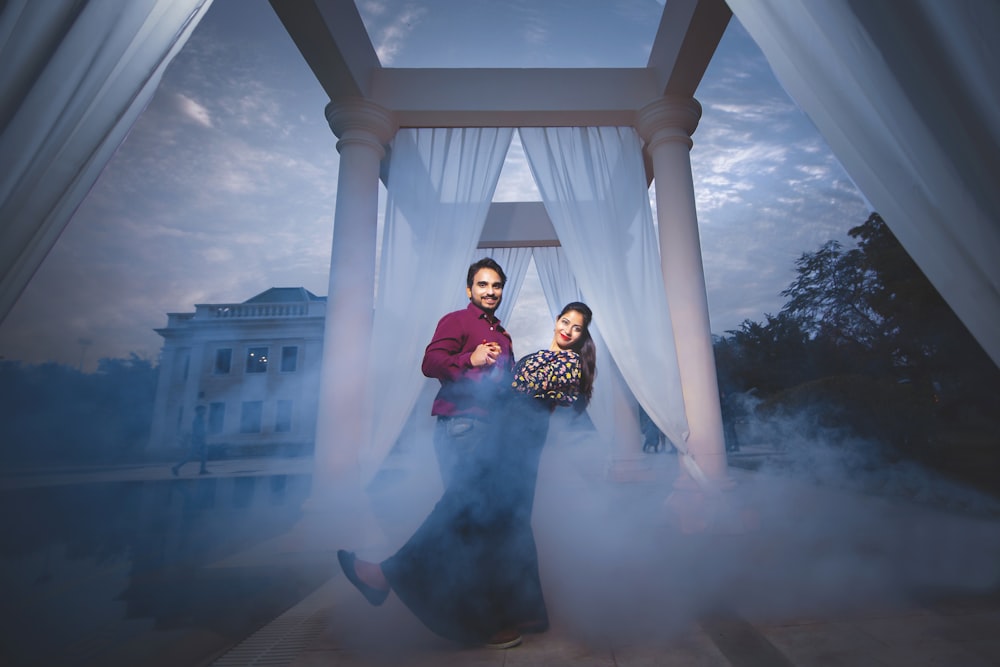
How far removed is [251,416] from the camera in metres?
8.01

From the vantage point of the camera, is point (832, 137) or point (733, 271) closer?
point (832, 137)

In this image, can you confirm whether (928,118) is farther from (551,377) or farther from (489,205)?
(489,205)

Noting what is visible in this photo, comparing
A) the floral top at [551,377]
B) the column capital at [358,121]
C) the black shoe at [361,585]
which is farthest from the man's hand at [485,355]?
the column capital at [358,121]

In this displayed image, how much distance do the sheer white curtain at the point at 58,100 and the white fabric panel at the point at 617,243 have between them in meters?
2.51

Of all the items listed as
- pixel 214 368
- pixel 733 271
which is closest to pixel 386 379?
pixel 214 368

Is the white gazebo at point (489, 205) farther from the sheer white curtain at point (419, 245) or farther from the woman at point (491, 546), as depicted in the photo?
the woman at point (491, 546)

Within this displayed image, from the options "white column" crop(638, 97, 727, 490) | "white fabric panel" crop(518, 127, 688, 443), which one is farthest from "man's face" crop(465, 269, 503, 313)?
"white column" crop(638, 97, 727, 490)

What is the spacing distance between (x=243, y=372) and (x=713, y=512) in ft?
19.7

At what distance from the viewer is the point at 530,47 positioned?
342 centimetres

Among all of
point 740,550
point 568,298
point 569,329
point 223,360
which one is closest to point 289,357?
point 223,360

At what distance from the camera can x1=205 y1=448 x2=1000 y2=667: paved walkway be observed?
1.37 metres

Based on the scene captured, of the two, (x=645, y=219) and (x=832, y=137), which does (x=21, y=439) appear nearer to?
(x=832, y=137)

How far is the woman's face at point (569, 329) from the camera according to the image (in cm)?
177

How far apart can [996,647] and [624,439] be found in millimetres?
3587
